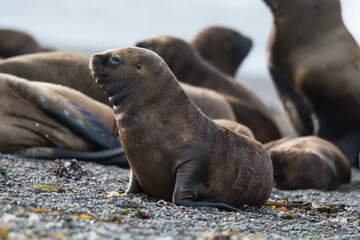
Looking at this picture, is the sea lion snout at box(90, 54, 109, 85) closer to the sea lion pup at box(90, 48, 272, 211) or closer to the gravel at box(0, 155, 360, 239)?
the sea lion pup at box(90, 48, 272, 211)

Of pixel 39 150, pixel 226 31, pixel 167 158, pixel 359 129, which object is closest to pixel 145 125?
pixel 167 158

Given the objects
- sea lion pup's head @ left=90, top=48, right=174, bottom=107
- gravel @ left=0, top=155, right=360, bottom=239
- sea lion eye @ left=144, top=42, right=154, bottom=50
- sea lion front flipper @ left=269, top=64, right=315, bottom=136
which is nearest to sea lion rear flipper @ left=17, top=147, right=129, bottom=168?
gravel @ left=0, top=155, right=360, bottom=239

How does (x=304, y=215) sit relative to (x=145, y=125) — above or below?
below

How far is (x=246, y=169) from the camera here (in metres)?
5.47

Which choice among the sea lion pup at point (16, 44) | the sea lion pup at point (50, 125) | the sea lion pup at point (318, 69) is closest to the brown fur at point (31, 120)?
the sea lion pup at point (50, 125)

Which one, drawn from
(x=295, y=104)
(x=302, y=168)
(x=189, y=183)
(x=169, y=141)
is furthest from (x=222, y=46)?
(x=189, y=183)

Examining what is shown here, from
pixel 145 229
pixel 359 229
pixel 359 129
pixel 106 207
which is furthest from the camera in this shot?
pixel 359 129

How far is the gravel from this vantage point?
3.67 meters

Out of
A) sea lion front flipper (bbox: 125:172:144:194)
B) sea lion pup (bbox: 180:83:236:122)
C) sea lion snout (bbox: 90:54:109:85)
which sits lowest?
sea lion pup (bbox: 180:83:236:122)

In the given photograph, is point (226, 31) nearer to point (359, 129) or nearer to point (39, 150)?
point (359, 129)

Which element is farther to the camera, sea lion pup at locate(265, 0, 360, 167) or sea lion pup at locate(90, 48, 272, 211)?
sea lion pup at locate(265, 0, 360, 167)

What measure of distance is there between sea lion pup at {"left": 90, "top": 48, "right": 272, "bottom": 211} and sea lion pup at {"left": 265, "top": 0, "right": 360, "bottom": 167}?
5175 millimetres

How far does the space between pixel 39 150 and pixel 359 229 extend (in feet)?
12.2

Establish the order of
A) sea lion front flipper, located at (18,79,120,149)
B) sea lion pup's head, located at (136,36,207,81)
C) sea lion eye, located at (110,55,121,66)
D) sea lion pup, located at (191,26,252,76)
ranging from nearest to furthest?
sea lion eye, located at (110,55,121,66) < sea lion front flipper, located at (18,79,120,149) < sea lion pup's head, located at (136,36,207,81) < sea lion pup, located at (191,26,252,76)
